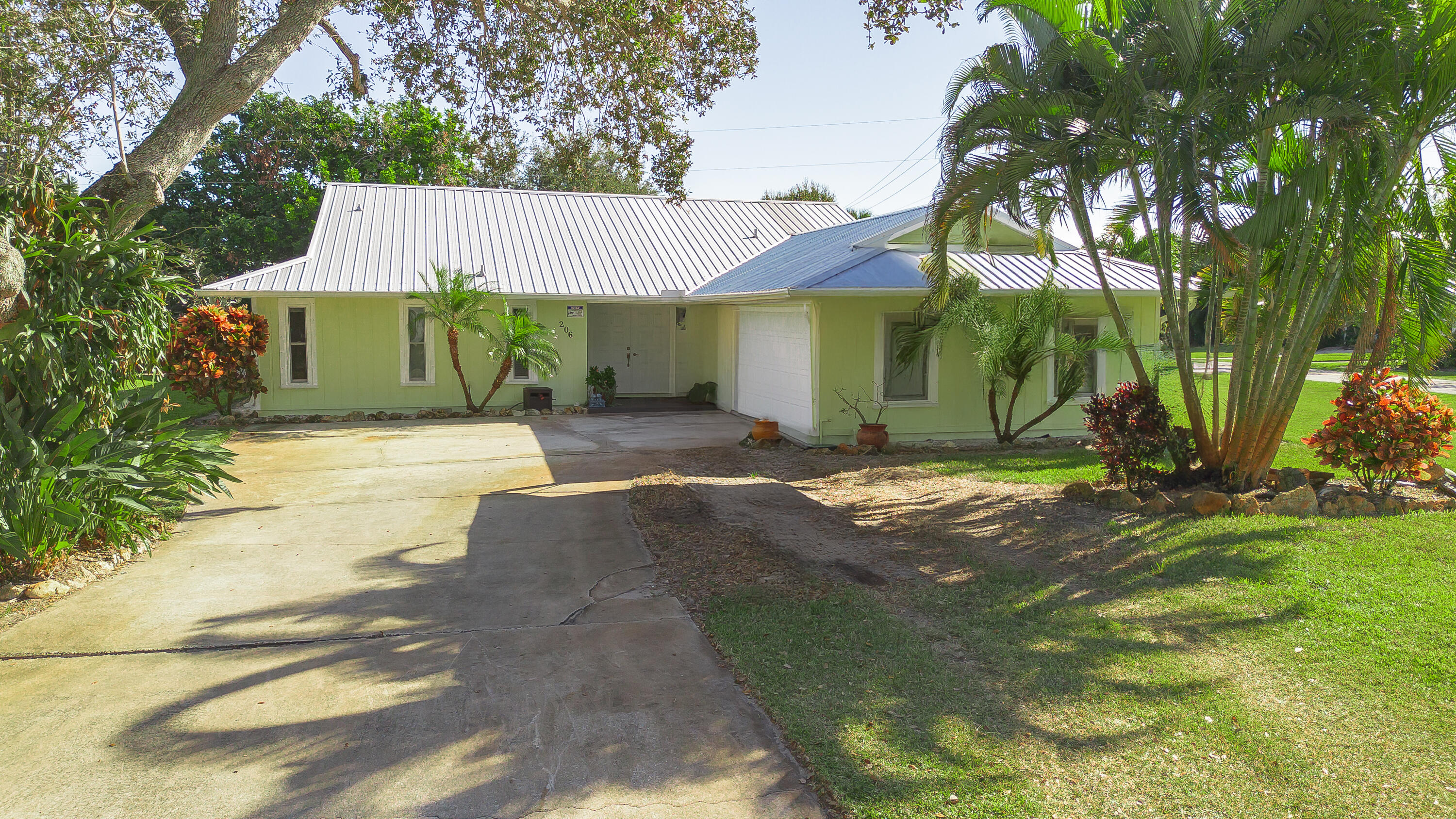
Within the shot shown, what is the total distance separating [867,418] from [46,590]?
10606 mm

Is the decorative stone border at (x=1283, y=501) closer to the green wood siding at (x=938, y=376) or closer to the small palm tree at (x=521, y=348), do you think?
the green wood siding at (x=938, y=376)

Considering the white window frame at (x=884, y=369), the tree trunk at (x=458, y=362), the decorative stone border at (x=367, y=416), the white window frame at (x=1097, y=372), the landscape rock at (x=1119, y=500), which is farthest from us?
the tree trunk at (x=458, y=362)

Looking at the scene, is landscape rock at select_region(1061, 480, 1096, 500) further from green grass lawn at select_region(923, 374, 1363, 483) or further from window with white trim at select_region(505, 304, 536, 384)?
window with white trim at select_region(505, 304, 536, 384)

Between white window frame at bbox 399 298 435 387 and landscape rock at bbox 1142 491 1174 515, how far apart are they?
1376cm

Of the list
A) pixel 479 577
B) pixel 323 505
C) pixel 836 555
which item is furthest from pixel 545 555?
pixel 323 505

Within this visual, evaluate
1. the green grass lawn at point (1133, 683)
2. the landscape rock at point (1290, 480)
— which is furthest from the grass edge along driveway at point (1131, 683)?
the landscape rock at point (1290, 480)

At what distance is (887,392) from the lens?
48.6 feet

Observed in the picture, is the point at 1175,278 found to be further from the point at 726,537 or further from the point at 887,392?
the point at 726,537

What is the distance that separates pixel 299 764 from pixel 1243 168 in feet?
34.0

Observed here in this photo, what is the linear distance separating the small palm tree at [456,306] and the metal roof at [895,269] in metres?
4.50

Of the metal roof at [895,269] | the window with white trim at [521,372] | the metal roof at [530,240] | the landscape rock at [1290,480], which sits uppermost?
the metal roof at [530,240]

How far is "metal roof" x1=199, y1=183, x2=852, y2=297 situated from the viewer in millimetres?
18312

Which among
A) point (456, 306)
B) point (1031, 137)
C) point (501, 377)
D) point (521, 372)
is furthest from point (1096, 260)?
point (521, 372)

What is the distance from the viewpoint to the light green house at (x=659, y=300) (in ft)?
47.7
